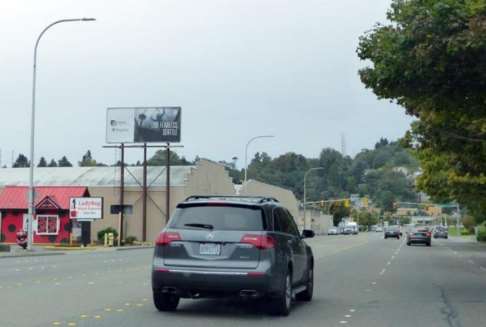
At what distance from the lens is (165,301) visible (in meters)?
12.7

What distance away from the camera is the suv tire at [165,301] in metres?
12.5

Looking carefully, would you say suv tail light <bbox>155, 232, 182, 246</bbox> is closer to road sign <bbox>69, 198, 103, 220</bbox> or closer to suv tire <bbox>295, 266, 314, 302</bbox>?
suv tire <bbox>295, 266, 314, 302</bbox>

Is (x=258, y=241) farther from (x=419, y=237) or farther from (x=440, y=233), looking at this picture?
(x=440, y=233)

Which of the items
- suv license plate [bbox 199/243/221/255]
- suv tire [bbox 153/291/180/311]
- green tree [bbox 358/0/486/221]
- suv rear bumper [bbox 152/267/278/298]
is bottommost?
suv tire [bbox 153/291/180/311]

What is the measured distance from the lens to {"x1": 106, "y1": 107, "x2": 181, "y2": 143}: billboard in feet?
203

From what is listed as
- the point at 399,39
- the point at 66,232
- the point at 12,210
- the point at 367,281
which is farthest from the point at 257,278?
the point at 12,210

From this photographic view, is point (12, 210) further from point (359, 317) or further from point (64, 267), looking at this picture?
point (359, 317)

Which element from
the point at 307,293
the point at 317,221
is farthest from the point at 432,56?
the point at 317,221

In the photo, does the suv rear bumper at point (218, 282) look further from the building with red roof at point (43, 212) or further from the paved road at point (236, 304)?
Answer: the building with red roof at point (43, 212)

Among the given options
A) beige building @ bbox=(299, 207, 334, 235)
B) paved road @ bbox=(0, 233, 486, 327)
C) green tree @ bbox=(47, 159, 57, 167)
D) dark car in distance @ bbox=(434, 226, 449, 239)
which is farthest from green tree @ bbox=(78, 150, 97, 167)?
paved road @ bbox=(0, 233, 486, 327)

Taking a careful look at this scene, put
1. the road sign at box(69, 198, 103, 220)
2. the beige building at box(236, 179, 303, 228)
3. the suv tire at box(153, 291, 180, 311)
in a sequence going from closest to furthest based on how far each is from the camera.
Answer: the suv tire at box(153, 291, 180, 311), the road sign at box(69, 198, 103, 220), the beige building at box(236, 179, 303, 228)

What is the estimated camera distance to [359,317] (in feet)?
42.0

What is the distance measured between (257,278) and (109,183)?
56069 mm

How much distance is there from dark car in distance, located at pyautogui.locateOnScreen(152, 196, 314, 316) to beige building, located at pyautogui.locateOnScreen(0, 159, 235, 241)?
49.8 meters
